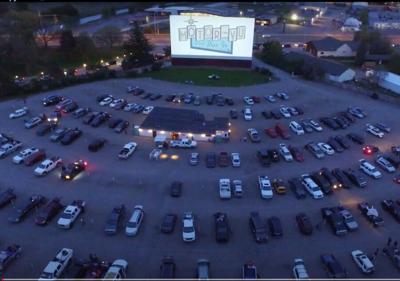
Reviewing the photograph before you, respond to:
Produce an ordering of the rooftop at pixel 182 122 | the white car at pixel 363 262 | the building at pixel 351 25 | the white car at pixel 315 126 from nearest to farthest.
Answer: the white car at pixel 363 262 → the rooftop at pixel 182 122 → the white car at pixel 315 126 → the building at pixel 351 25

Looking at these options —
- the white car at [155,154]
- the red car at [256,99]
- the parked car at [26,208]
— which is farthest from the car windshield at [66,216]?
the red car at [256,99]

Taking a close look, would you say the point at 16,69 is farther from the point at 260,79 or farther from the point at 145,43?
the point at 260,79

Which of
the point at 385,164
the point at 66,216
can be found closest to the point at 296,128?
the point at 385,164

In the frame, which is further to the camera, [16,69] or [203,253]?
[16,69]

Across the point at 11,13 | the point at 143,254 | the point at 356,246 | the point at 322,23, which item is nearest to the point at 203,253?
the point at 143,254

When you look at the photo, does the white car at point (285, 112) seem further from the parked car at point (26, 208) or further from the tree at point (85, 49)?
the tree at point (85, 49)

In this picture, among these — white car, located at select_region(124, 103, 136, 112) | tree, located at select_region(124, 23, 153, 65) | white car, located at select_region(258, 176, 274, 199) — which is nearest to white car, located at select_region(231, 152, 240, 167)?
white car, located at select_region(258, 176, 274, 199)

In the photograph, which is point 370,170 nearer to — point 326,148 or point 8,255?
point 326,148
